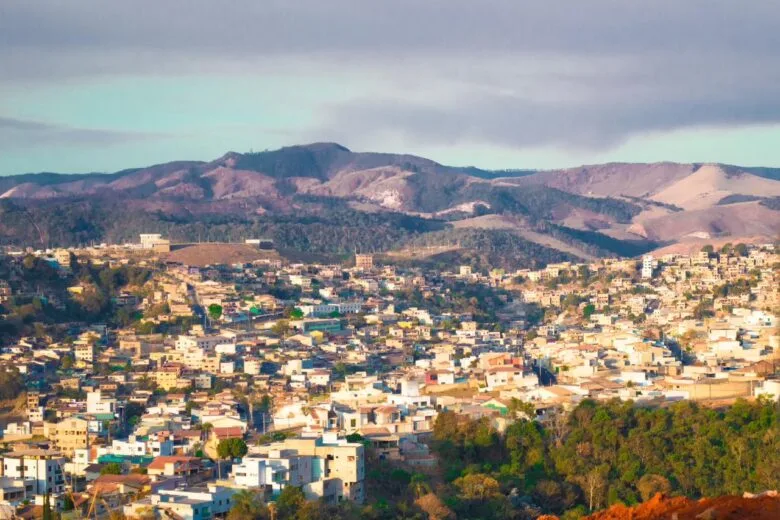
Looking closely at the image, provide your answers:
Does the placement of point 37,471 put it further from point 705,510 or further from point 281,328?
point 281,328

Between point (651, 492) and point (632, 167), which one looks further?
point (632, 167)

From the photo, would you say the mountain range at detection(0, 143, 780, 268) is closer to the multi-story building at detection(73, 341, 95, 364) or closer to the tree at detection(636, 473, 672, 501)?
the multi-story building at detection(73, 341, 95, 364)

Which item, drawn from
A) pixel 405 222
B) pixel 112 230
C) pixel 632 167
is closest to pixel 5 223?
pixel 112 230

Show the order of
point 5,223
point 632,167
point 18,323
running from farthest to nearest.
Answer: point 632,167
point 5,223
point 18,323

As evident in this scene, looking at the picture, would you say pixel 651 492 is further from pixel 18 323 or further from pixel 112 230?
pixel 112 230

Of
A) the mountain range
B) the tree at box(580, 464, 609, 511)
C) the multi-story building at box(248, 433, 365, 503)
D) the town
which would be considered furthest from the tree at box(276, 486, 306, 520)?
the mountain range

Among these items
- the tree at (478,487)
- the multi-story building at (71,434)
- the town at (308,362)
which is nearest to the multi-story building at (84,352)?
the town at (308,362)

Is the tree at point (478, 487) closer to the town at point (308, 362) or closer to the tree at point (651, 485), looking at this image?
the town at point (308, 362)
